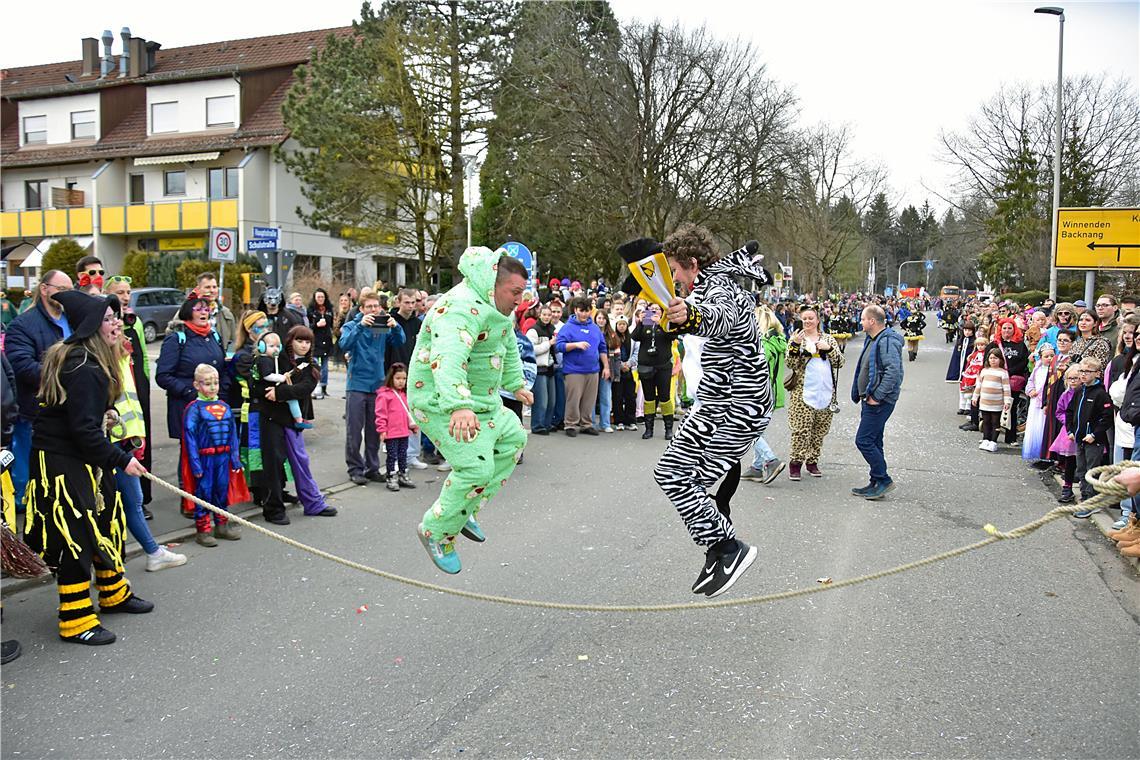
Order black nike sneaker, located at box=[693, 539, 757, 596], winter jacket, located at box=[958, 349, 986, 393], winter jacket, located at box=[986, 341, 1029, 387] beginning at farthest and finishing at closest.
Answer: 1. winter jacket, located at box=[958, 349, 986, 393]
2. winter jacket, located at box=[986, 341, 1029, 387]
3. black nike sneaker, located at box=[693, 539, 757, 596]

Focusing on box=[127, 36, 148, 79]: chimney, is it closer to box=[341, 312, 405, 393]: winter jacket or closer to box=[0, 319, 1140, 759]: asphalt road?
box=[341, 312, 405, 393]: winter jacket

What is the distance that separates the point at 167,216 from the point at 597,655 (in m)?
38.0

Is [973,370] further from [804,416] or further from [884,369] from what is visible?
[884,369]

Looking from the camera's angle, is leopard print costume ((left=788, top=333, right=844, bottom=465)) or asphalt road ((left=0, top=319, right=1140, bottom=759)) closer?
asphalt road ((left=0, top=319, right=1140, bottom=759))

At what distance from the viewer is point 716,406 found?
185 inches

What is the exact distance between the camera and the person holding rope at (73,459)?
206 inches

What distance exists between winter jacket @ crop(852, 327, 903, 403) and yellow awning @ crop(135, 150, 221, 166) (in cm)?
3329

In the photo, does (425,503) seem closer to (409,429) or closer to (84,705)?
(409,429)

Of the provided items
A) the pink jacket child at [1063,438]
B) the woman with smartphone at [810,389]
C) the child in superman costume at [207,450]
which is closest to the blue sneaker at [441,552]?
the child in superman costume at [207,450]

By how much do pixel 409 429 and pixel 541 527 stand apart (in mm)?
2498

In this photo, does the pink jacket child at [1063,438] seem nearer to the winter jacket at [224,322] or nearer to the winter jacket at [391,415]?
the winter jacket at [391,415]

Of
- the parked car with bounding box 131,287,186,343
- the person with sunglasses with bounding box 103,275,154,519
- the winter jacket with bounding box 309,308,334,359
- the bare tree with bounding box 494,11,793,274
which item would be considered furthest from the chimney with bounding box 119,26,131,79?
the person with sunglasses with bounding box 103,275,154,519

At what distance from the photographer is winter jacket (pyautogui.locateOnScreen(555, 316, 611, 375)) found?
13.2 metres

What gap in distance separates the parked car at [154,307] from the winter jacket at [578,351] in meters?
18.2
